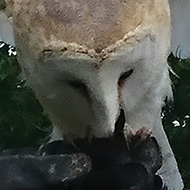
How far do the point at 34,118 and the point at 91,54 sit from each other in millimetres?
228

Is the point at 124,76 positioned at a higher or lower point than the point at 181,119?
higher

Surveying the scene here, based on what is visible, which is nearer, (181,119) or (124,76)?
(124,76)

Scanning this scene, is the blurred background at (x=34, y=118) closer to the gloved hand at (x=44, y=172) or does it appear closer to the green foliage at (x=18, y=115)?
the green foliage at (x=18, y=115)

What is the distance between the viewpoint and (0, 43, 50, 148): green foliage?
0.56 m

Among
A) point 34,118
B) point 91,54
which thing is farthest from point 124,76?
point 34,118

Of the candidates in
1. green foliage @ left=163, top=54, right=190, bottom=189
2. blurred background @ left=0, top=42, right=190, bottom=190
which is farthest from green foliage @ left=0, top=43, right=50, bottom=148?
green foliage @ left=163, top=54, right=190, bottom=189

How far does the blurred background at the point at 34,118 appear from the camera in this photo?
56 cm

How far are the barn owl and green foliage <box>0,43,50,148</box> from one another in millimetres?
152

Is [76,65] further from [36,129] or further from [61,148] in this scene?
[36,129]

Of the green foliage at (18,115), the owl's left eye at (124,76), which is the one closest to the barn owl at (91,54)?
the owl's left eye at (124,76)

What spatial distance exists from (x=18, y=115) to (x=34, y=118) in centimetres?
1

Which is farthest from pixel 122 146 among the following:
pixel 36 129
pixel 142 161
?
pixel 36 129

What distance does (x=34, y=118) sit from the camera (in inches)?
22.2

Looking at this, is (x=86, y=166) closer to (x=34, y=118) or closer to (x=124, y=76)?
(x=124, y=76)
